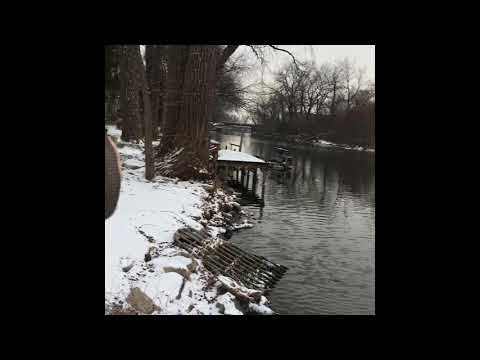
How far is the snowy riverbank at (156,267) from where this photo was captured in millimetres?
4746

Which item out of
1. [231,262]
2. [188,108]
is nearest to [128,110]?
[188,108]

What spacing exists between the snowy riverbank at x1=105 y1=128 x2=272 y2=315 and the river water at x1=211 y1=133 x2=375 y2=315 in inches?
51.3

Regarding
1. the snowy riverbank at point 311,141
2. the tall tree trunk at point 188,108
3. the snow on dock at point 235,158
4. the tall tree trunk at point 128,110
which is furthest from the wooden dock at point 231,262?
the snowy riverbank at point 311,141

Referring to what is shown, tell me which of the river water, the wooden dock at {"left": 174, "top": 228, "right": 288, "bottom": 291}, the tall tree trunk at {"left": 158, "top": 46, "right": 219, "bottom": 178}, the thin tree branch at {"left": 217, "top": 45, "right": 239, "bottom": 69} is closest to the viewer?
the wooden dock at {"left": 174, "top": 228, "right": 288, "bottom": 291}

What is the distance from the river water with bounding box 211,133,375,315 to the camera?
746 centimetres

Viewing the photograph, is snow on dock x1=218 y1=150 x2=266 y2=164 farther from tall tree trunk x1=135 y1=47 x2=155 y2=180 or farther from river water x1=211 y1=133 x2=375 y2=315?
tall tree trunk x1=135 y1=47 x2=155 y2=180

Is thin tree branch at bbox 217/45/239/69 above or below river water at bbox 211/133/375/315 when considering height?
above

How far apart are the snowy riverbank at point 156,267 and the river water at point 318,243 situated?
130 cm

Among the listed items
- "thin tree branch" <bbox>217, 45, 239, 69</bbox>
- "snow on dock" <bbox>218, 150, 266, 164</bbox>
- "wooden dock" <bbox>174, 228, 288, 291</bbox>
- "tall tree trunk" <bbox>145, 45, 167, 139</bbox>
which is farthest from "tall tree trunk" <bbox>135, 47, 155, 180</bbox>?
"tall tree trunk" <bbox>145, 45, 167, 139</bbox>

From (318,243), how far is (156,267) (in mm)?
6134

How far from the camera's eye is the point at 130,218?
24.3ft

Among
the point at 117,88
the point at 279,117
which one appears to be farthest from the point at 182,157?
the point at 279,117

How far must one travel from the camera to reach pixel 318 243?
10875 mm
